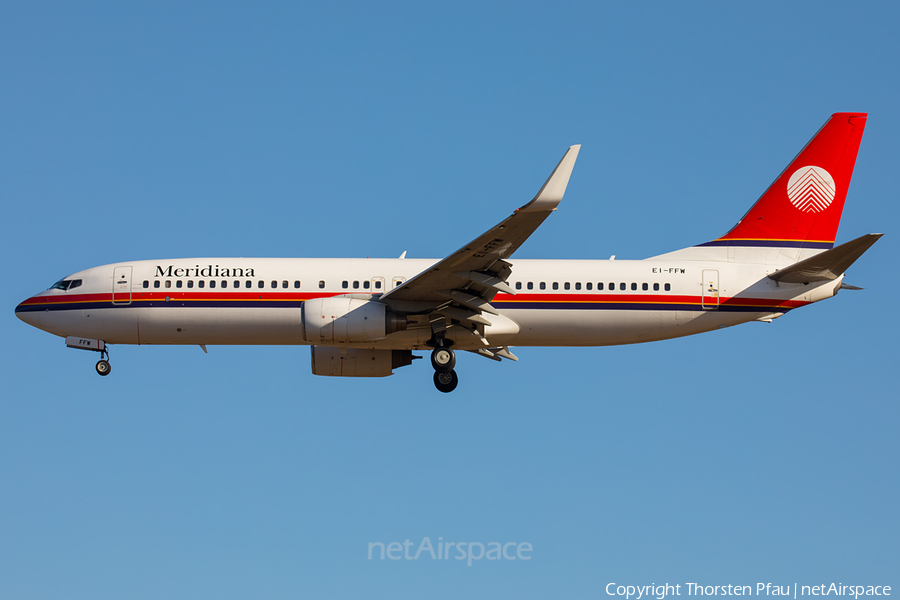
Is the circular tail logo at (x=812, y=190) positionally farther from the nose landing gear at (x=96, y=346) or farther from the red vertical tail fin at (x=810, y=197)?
the nose landing gear at (x=96, y=346)

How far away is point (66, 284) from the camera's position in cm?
3234

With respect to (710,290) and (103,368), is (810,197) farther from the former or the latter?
(103,368)

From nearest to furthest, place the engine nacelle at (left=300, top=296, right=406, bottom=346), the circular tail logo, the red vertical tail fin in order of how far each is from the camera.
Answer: the engine nacelle at (left=300, top=296, right=406, bottom=346), the red vertical tail fin, the circular tail logo

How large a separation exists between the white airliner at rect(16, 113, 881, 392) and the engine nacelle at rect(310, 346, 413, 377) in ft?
0.11

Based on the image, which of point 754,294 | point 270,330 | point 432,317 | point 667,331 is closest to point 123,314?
point 270,330

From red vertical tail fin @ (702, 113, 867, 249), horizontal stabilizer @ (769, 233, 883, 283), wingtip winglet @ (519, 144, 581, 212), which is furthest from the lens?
red vertical tail fin @ (702, 113, 867, 249)

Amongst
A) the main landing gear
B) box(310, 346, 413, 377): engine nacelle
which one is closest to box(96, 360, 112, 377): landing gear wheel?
box(310, 346, 413, 377): engine nacelle

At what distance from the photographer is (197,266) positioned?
31406mm

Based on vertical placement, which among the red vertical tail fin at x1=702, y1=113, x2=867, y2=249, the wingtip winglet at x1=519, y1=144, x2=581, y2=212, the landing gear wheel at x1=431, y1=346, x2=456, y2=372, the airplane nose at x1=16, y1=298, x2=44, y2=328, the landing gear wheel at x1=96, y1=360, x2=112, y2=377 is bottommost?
the landing gear wheel at x1=431, y1=346, x2=456, y2=372

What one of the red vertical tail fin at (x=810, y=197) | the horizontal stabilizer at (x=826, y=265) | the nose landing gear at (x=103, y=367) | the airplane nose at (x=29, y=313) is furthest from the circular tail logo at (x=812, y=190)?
the airplane nose at (x=29, y=313)

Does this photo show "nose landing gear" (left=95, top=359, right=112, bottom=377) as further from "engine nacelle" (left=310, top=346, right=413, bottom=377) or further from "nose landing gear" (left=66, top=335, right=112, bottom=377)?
"engine nacelle" (left=310, top=346, right=413, bottom=377)

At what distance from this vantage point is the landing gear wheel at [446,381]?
3052cm

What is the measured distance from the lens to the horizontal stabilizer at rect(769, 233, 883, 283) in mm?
27703

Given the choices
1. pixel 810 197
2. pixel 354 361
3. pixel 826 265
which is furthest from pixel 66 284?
pixel 810 197
